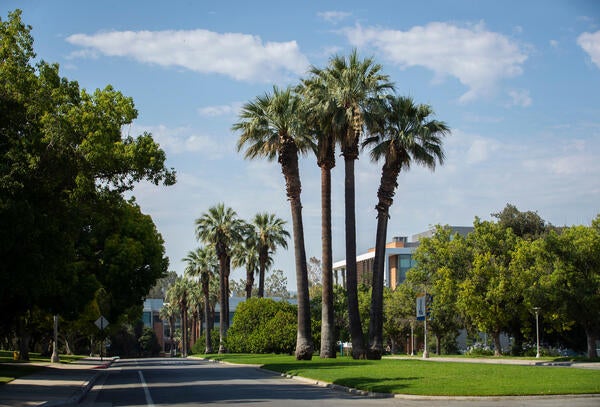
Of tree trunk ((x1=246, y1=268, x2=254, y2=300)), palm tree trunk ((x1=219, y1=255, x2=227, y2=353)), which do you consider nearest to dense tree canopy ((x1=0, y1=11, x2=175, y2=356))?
palm tree trunk ((x1=219, y1=255, x2=227, y2=353))

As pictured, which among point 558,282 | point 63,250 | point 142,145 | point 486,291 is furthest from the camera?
point 486,291

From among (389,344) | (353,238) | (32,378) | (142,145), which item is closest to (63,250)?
(142,145)

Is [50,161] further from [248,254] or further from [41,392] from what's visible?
[248,254]

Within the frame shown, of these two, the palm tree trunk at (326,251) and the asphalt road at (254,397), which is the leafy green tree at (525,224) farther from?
the asphalt road at (254,397)

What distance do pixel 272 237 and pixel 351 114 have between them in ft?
122

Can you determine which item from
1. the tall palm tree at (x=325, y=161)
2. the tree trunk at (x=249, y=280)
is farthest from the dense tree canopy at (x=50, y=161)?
the tree trunk at (x=249, y=280)

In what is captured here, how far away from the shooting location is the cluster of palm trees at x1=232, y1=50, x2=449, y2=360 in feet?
146

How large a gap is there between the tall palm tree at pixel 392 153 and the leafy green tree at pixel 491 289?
17046mm

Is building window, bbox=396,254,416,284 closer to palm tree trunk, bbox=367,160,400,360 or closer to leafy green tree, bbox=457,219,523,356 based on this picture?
leafy green tree, bbox=457,219,523,356

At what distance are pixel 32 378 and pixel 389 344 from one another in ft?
250

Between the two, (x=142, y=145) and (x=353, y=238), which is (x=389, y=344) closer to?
(x=353, y=238)

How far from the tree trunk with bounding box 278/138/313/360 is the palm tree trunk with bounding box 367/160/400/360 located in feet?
12.0

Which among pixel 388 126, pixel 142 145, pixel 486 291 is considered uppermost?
pixel 388 126

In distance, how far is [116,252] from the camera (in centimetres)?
5022
